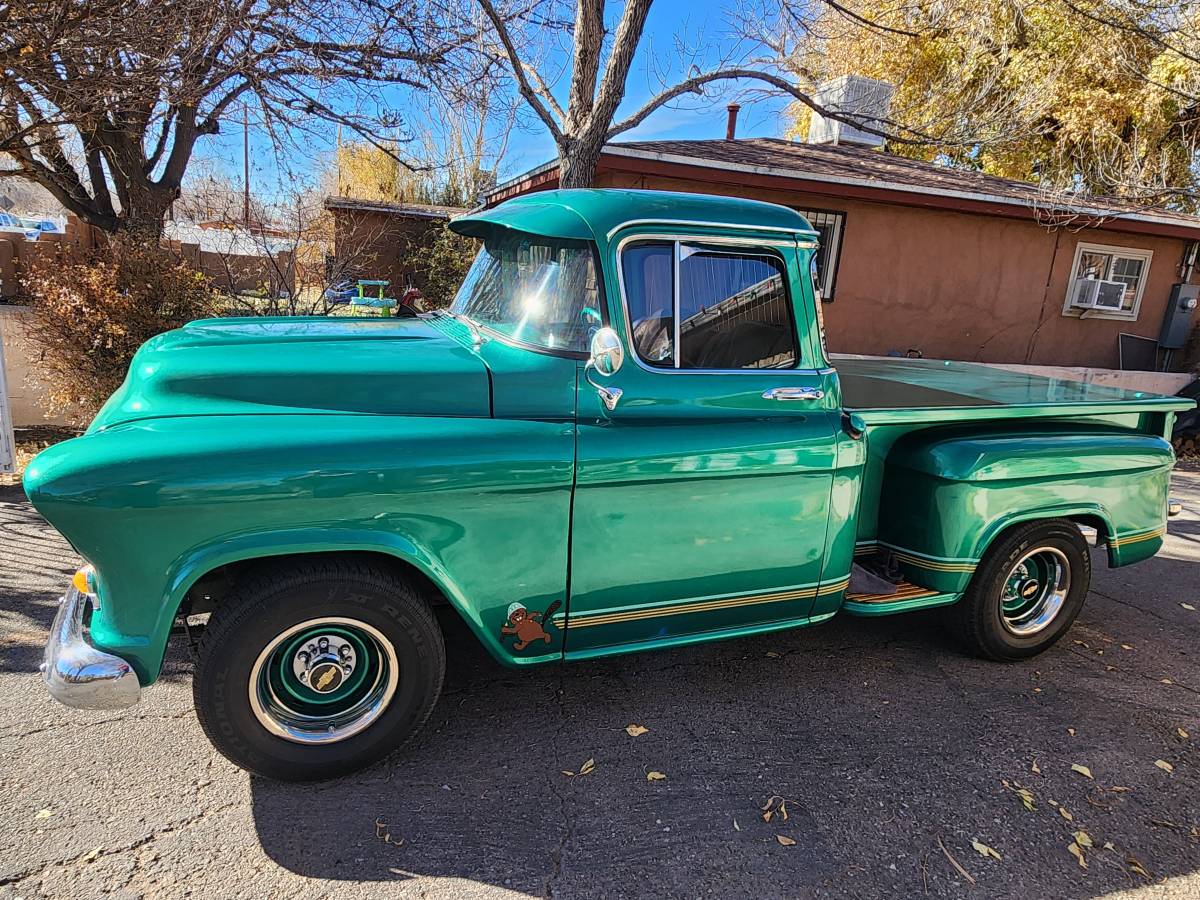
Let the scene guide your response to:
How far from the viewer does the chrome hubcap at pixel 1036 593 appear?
152 inches

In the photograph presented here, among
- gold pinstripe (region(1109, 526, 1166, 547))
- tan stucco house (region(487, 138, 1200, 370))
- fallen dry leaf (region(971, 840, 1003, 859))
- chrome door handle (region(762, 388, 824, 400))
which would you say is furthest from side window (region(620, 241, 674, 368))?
tan stucco house (region(487, 138, 1200, 370))

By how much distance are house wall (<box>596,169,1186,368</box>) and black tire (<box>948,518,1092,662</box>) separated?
23.8 ft

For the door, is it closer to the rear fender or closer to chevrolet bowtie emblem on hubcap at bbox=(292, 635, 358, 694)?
the rear fender

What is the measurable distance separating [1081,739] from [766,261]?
2.48m

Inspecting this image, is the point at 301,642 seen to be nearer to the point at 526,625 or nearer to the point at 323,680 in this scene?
the point at 323,680

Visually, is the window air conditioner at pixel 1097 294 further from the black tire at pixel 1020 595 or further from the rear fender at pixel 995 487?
the black tire at pixel 1020 595

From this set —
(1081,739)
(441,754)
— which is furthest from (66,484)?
(1081,739)

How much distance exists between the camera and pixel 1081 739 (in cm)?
322

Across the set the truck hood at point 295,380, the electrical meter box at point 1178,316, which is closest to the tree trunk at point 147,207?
the truck hood at point 295,380

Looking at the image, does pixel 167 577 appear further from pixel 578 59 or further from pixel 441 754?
pixel 578 59

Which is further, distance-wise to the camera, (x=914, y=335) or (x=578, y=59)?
(x=914, y=335)

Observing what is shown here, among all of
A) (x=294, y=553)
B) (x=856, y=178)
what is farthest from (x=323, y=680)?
(x=856, y=178)

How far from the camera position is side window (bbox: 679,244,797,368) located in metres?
2.98

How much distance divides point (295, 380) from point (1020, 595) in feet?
12.0
